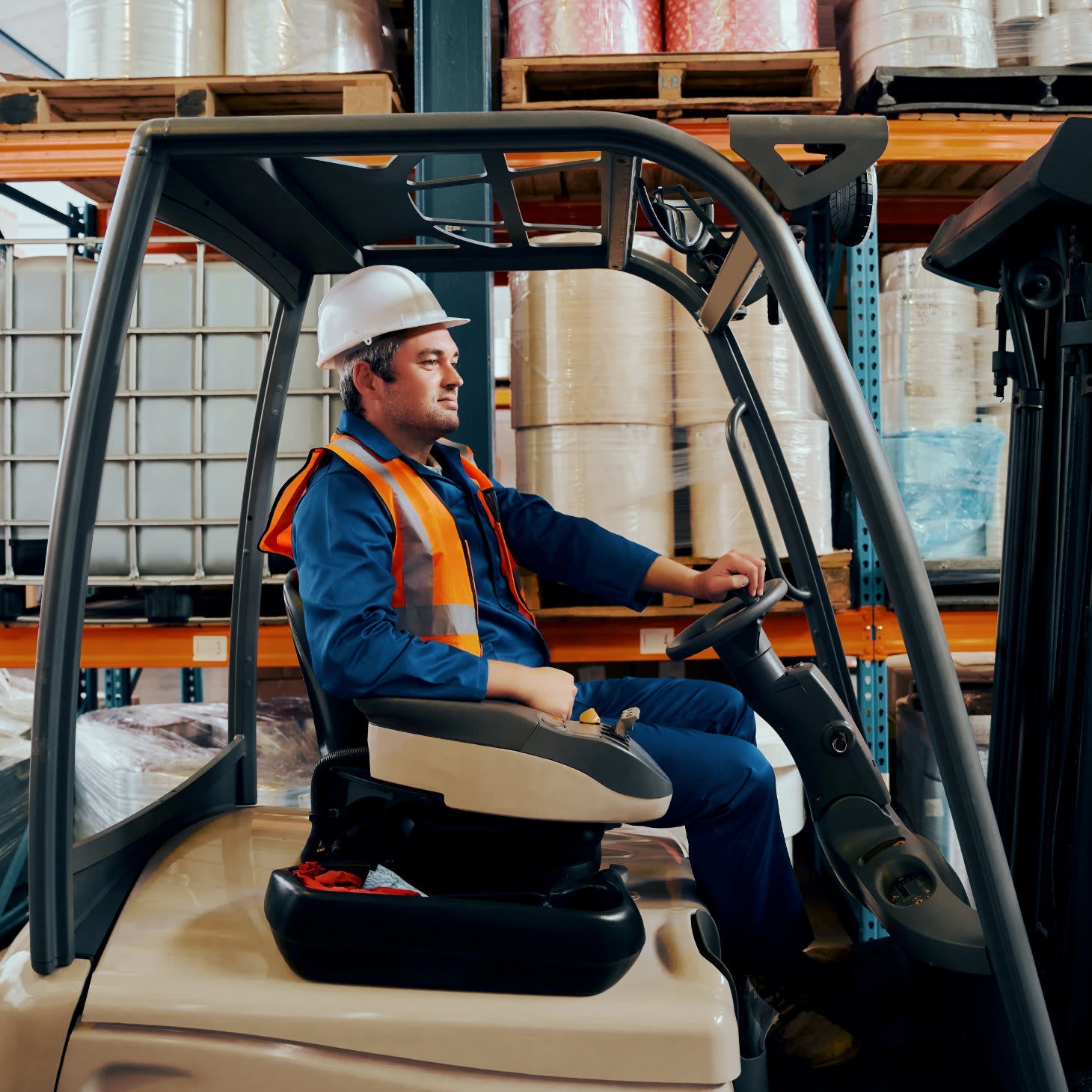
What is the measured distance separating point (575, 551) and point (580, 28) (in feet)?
7.51

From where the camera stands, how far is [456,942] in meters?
1.51

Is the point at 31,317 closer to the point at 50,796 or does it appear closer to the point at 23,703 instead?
the point at 23,703

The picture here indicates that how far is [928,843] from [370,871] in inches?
46.5

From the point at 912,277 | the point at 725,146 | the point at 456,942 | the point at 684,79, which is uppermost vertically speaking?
the point at 684,79

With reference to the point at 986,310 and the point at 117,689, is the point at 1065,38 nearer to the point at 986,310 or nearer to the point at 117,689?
the point at 986,310

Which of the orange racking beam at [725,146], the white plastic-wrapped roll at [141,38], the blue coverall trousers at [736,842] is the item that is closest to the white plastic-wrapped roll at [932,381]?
the orange racking beam at [725,146]

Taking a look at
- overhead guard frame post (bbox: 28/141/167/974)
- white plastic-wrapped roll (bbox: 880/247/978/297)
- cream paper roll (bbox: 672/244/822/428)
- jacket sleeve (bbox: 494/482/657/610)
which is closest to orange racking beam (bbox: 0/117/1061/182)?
white plastic-wrapped roll (bbox: 880/247/978/297)

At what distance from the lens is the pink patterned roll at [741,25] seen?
353 centimetres

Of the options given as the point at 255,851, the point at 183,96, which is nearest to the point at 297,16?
the point at 183,96

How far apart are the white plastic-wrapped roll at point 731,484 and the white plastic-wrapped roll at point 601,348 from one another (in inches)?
7.9

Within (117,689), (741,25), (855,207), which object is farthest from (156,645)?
(741,25)

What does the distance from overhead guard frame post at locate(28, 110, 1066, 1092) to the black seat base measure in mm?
475

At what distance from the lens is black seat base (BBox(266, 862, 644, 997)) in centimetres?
150

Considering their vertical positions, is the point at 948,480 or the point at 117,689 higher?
the point at 948,480
